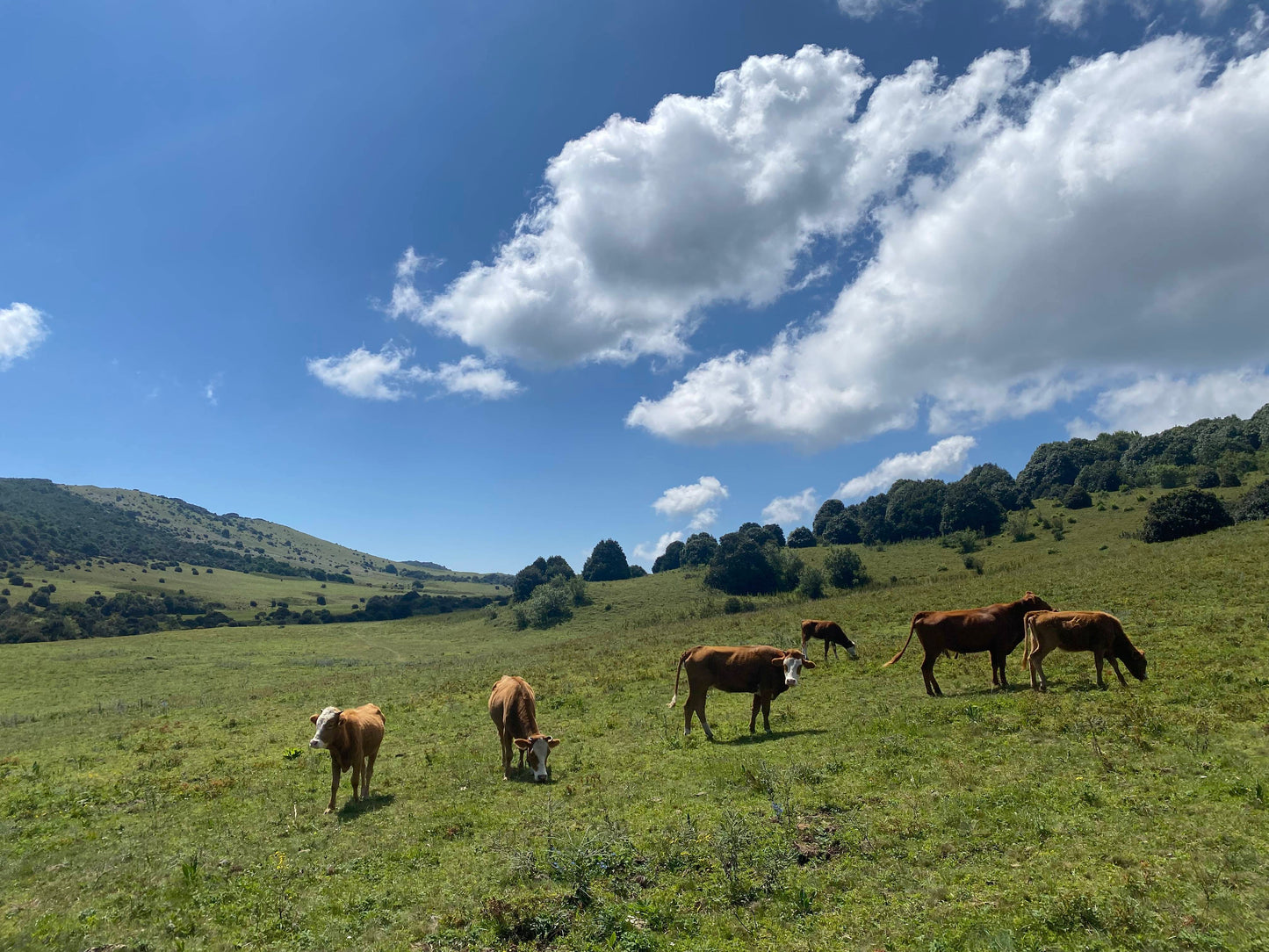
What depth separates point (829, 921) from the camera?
6.24 metres

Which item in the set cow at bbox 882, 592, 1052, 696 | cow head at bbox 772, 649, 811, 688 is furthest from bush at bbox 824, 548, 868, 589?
cow head at bbox 772, 649, 811, 688

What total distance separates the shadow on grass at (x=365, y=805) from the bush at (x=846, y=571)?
201 feet

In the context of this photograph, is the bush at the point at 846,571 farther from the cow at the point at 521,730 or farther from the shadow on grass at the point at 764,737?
the cow at the point at 521,730

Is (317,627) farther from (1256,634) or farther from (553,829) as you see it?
(1256,634)

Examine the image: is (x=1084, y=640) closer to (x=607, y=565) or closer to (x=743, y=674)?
(x=743, y=674)

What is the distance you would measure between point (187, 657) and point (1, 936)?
187 ft

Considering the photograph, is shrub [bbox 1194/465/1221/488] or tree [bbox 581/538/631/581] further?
tree [bbox 581/538/631/581]

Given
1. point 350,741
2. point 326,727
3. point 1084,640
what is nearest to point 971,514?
point 1084,640

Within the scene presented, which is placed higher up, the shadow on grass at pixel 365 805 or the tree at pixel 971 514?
the tree at pixel 971 514

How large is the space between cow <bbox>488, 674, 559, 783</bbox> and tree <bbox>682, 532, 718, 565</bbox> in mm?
93186

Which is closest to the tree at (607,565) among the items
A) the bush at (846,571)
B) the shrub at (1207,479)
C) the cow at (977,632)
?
the bush at (846,571)

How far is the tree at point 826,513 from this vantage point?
104188 mm

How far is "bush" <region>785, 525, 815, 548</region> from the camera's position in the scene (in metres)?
103

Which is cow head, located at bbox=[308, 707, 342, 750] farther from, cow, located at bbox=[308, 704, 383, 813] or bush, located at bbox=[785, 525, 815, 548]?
bush, located at bbox=[785, 525, 815, 548]
